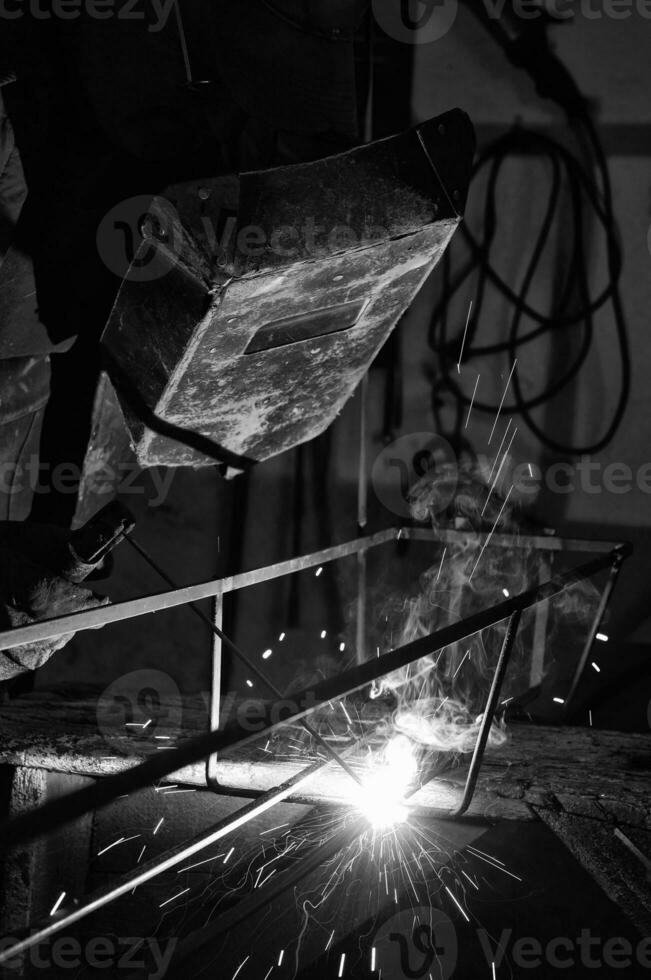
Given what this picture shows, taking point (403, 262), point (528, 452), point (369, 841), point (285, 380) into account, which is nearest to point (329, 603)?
point (528, 452)

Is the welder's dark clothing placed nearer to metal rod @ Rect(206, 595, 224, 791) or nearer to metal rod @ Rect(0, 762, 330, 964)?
metal rod @ Rect(206, 595, 224, 791)

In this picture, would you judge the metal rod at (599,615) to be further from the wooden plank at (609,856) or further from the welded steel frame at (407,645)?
the wooden plank at (609,856)

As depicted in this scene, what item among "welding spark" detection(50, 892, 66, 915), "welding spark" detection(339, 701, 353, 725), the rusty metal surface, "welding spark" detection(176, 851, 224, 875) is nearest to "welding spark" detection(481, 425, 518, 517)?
"welding spark" detection(339, 701, 353, 725)

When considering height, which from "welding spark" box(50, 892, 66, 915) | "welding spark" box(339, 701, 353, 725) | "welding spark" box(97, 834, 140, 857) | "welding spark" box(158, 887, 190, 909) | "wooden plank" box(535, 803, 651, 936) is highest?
"welding spark" box(339, 701, 353, 725)

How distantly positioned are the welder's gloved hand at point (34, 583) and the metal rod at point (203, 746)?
808mm

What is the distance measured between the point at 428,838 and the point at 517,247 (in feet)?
7.49

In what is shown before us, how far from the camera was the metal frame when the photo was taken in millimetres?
968

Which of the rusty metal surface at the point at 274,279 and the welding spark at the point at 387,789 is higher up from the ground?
the rusty metal surface at the point at 274,279

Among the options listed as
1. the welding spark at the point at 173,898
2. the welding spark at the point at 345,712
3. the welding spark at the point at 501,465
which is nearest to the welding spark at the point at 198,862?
the welding spark at the point at 173,898

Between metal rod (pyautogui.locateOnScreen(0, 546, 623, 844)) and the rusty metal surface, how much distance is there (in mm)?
833

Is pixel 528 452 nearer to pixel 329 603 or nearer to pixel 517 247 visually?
pixel 517 247

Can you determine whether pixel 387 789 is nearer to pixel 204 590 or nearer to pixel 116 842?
pixel 204 590

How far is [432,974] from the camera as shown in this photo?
1.93 m

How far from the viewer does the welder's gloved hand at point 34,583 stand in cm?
193
